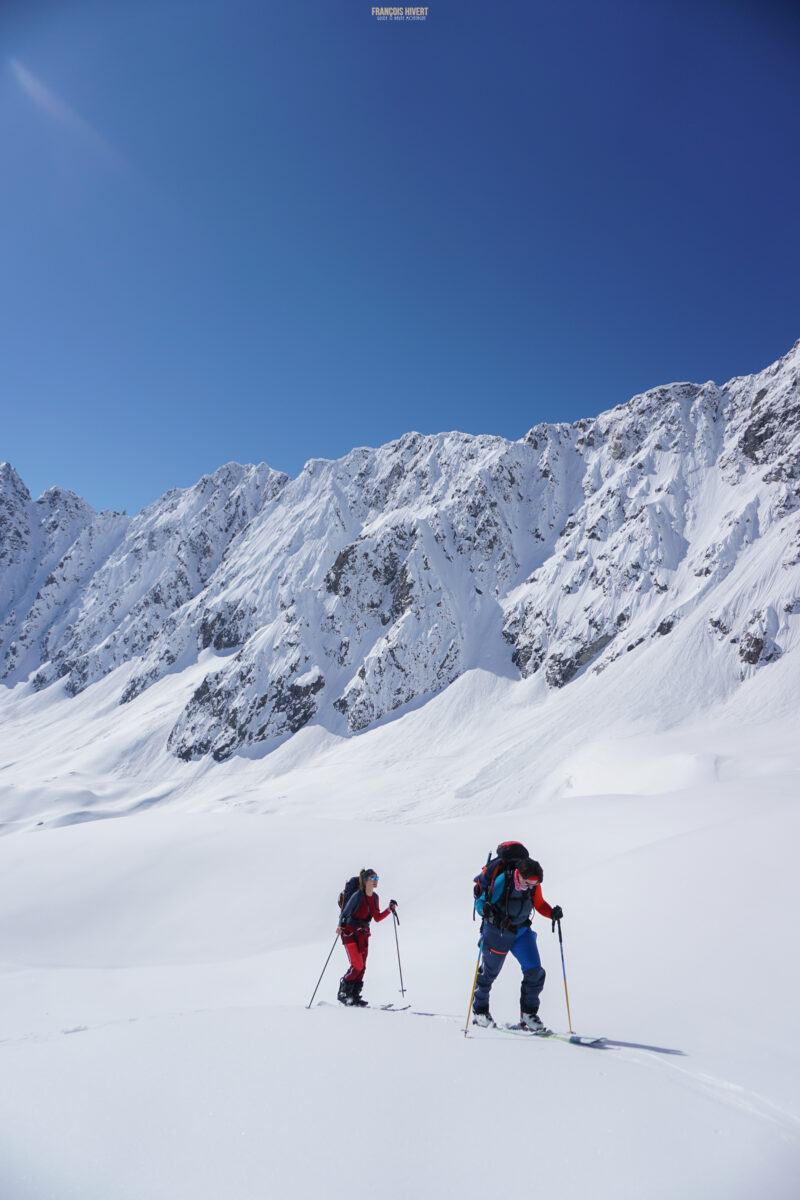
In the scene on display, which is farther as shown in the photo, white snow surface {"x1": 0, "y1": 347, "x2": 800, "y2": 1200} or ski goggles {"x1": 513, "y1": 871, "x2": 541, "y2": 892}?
ski goggles {"x1": 513, "y1": 871, "x2": 541, "y2": 892}

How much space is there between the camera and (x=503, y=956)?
6.09 metres

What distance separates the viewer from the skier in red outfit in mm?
7535

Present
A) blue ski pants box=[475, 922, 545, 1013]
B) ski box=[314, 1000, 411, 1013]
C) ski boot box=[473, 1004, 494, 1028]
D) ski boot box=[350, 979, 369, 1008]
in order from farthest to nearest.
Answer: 1. ski boot box=[350, 979, 369, 1008]
2. ski box=[314, 1000, 411, 1013]
3. blue ski pants box=[475, 922, 545, 1013]
4. ski boot box=[473, 1004, 494, 1028]

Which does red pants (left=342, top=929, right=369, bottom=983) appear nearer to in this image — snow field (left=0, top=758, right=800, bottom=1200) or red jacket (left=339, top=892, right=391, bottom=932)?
red jacket (left=339, top=892, right=391, bottom=932)

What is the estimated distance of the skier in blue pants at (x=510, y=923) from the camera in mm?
5887

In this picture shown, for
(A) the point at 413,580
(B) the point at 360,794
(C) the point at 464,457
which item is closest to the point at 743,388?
(C) the point at 464,457

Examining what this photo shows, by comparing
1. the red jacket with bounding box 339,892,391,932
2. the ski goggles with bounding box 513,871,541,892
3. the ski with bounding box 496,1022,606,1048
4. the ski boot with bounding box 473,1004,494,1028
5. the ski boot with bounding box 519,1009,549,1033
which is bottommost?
the ski boot with bounding box 473,1004,494,1028

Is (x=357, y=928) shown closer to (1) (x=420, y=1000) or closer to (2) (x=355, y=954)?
(2) (x=355, y=954)

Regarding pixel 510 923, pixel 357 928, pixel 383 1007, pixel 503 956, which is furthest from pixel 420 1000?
pixel 510 923

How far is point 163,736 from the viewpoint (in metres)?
103

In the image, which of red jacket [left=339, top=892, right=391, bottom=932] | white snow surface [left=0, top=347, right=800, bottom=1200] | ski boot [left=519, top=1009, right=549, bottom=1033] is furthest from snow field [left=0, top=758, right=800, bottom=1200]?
red jacket [left=339, top=892, right=391, bottom=932]

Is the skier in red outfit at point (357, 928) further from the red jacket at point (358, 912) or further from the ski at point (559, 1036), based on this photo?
the ski at point (559, 1036)

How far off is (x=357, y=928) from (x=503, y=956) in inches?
98.8

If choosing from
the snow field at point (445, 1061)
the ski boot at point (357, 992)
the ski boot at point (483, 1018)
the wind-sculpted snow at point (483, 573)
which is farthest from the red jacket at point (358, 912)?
the wind-sculpted snow at point (483, 573)
